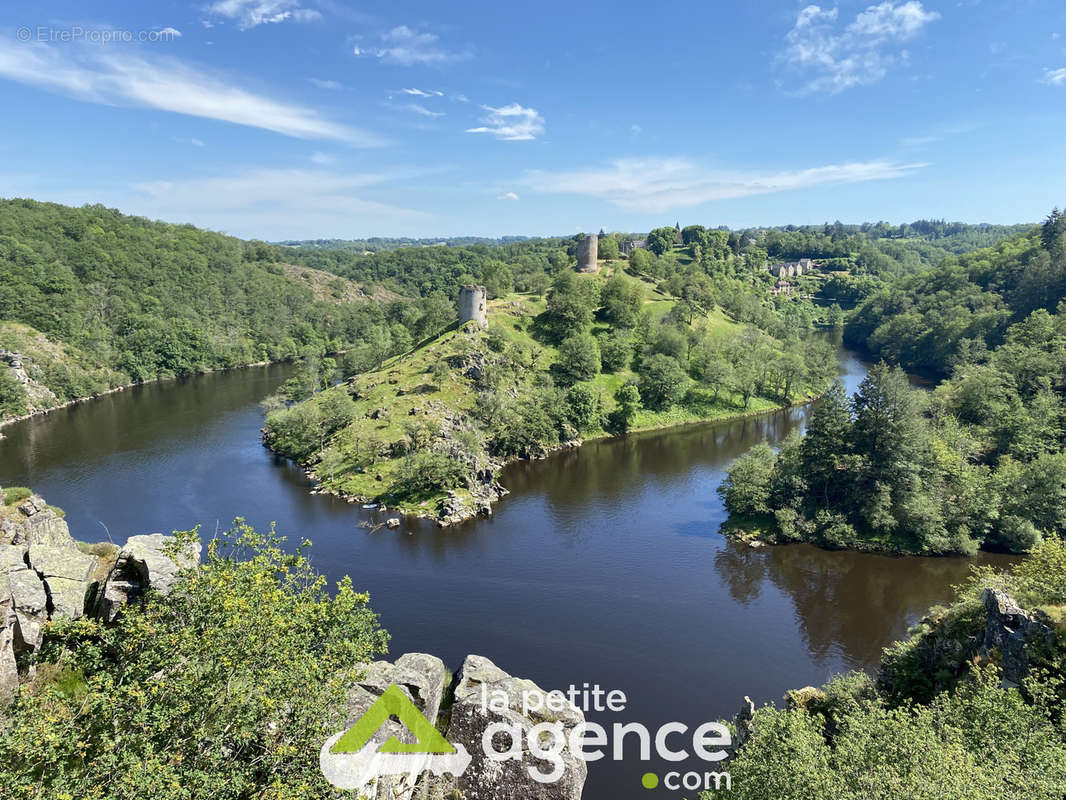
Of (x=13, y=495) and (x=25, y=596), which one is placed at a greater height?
(x=25, y=596)

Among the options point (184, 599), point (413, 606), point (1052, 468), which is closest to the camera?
point (184, 599)

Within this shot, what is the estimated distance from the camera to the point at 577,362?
8725 centimetres

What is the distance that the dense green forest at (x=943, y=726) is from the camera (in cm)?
1445

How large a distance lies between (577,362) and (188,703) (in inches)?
2959

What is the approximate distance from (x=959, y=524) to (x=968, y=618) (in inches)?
1096

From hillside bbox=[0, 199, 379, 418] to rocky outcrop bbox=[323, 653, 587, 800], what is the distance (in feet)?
327

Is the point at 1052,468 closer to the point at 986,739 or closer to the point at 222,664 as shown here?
the point at 986,739

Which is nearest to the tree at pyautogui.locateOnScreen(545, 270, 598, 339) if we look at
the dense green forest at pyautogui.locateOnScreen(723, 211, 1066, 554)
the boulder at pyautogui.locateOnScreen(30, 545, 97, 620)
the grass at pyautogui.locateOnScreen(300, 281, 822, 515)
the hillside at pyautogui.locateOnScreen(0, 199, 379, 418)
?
the grass at pyautogui.locateOnScreen(300, 281, 822, 515)

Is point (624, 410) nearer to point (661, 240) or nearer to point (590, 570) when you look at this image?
point (590, 570)

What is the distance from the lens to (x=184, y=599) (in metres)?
18.5

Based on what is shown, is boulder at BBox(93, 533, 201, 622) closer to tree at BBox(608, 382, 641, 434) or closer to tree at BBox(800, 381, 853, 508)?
tree at BBox(800, 381, 853, 508)

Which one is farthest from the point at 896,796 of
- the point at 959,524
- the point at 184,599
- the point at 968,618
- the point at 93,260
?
the point at 93,260

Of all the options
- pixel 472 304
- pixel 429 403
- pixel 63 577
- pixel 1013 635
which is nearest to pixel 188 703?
pixel 63 577

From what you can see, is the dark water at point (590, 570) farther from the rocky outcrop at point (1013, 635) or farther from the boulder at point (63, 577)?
the boulder at point (63, 577)
